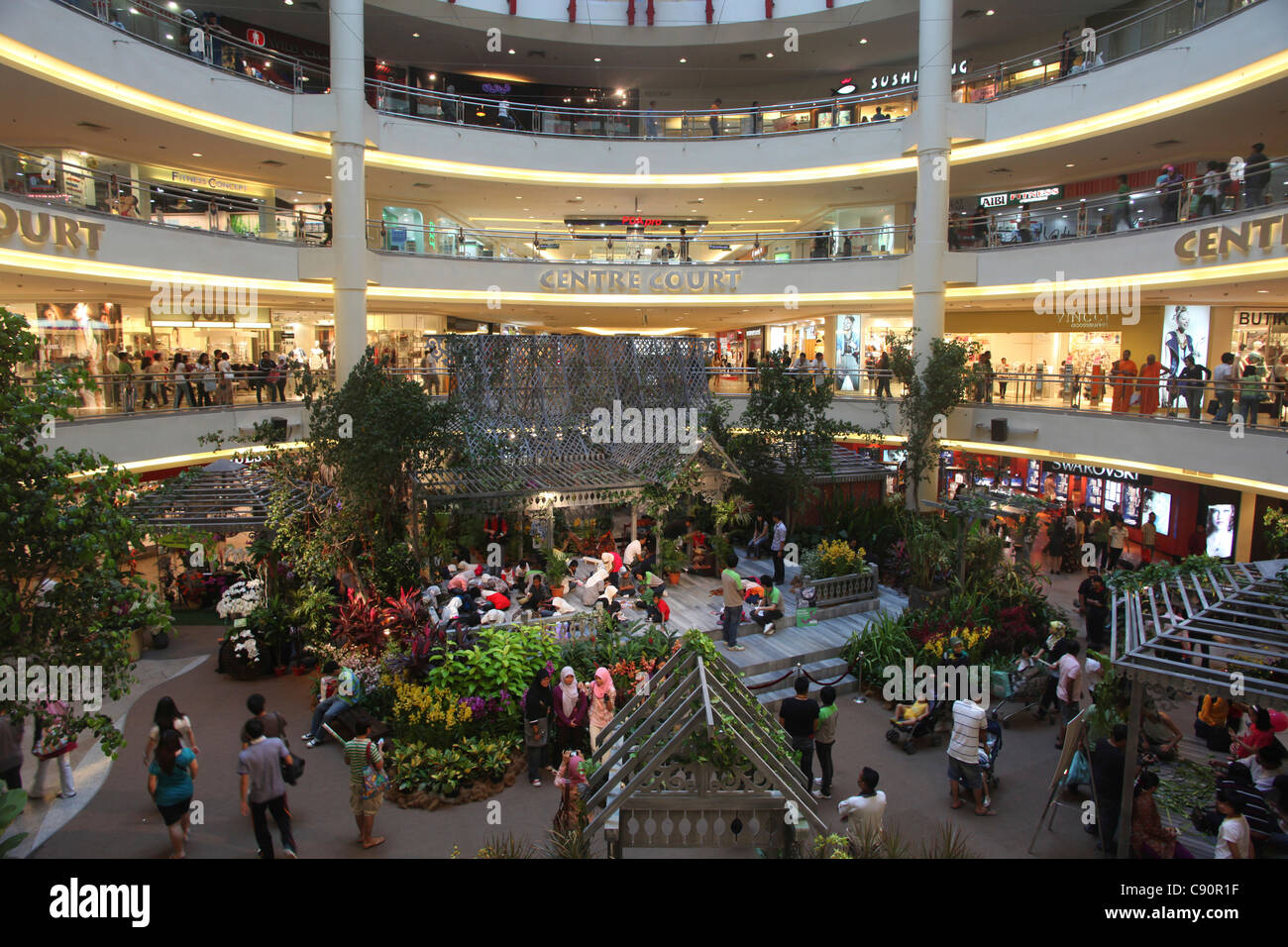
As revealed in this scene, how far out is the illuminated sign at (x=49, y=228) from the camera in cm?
1345

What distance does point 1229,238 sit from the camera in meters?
14.9

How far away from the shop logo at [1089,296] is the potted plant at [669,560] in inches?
441

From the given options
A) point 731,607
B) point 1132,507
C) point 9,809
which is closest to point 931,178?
point 1132,507

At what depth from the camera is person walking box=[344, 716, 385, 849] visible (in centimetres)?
816

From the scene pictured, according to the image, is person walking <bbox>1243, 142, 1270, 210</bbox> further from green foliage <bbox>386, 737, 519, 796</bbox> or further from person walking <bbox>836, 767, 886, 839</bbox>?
green foliage <bbox>386, 737, 519, 796</bbox>

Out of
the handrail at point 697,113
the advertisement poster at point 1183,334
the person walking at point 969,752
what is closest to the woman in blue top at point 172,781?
the person walking at point 969,752

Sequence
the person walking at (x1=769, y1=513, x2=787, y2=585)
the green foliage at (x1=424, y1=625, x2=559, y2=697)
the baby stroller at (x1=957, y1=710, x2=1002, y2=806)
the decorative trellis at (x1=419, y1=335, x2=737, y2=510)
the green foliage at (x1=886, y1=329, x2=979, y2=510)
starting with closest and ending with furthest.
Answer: the baby stroller at (x1=957, y1=710, x2=1002, y2=806)
the green foliage at (x1=424, y1=625, x2=559, y2=697)
the decorative trellis at (x1=419, y1=335, x2=737, y2=510)
the person walking at (x1=769, y1=513, x2=787, y2=585)
the green foliage at (x1=886, y1=329, x2=979, y2=510)

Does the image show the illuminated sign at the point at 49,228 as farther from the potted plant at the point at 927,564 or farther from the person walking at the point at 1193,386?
the person walking at the point at 1193,386

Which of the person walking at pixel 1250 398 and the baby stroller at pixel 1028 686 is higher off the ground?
the person walking at pixel 1250 398

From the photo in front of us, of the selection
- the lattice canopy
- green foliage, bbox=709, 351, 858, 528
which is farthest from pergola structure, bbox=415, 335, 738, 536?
the lattice canopy

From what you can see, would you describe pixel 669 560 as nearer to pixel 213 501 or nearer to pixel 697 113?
pixel 213 501

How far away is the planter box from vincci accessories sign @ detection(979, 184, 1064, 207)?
1652cm

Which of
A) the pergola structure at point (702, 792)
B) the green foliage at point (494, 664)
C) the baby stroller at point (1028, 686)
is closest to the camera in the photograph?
the pergola structure at point (702, 792)
